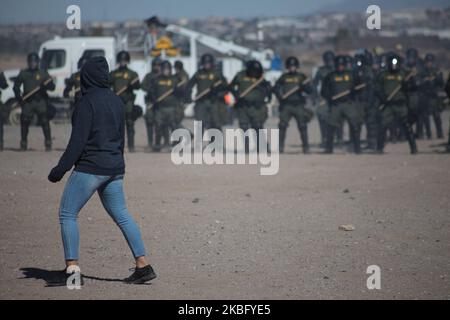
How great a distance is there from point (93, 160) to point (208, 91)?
13159 millimetres

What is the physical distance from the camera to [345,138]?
86.0ft

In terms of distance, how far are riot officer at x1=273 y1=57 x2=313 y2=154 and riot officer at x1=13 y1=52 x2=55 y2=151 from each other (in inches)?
180

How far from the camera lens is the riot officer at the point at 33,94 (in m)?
19.7

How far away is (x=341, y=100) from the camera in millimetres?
20172

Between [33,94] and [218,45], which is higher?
[218,45]

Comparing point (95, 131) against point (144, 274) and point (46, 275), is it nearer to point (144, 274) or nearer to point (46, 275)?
point (144, 274)

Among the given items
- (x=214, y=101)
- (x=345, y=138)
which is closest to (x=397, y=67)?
(x=214, y=101)

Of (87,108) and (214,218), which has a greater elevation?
(87,108)

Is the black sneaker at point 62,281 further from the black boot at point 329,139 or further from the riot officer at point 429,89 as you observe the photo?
the riot officer at point 429,89

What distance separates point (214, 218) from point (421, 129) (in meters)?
14.2

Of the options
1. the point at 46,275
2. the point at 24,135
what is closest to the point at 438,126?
the point at 24,135

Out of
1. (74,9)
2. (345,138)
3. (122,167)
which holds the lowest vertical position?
(345,138)

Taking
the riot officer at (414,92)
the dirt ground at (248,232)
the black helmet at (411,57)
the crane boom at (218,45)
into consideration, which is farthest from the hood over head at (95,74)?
the crane boom at (218,45)
